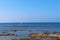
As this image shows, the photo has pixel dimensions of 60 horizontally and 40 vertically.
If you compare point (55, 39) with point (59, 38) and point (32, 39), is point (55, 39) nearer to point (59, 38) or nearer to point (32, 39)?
point (59, 38)

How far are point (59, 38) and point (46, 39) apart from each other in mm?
560

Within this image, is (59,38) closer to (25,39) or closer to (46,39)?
(46,39)

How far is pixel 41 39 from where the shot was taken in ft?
23.8

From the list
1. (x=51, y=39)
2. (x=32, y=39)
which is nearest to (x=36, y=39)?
(x=32, y=39)

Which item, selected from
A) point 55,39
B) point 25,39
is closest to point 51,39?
point 55,39

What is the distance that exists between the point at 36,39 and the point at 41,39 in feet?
1.16

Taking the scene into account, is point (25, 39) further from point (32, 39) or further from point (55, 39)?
point (55, 39)

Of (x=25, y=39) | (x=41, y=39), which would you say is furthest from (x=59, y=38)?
(x=25, y=39)

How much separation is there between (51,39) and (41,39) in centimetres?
47

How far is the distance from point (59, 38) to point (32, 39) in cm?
117

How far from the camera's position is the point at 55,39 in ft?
23.2

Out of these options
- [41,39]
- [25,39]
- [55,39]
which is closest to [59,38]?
[55,39]

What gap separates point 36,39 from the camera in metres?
6.99

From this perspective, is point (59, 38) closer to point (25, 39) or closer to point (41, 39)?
point (41, 39)
